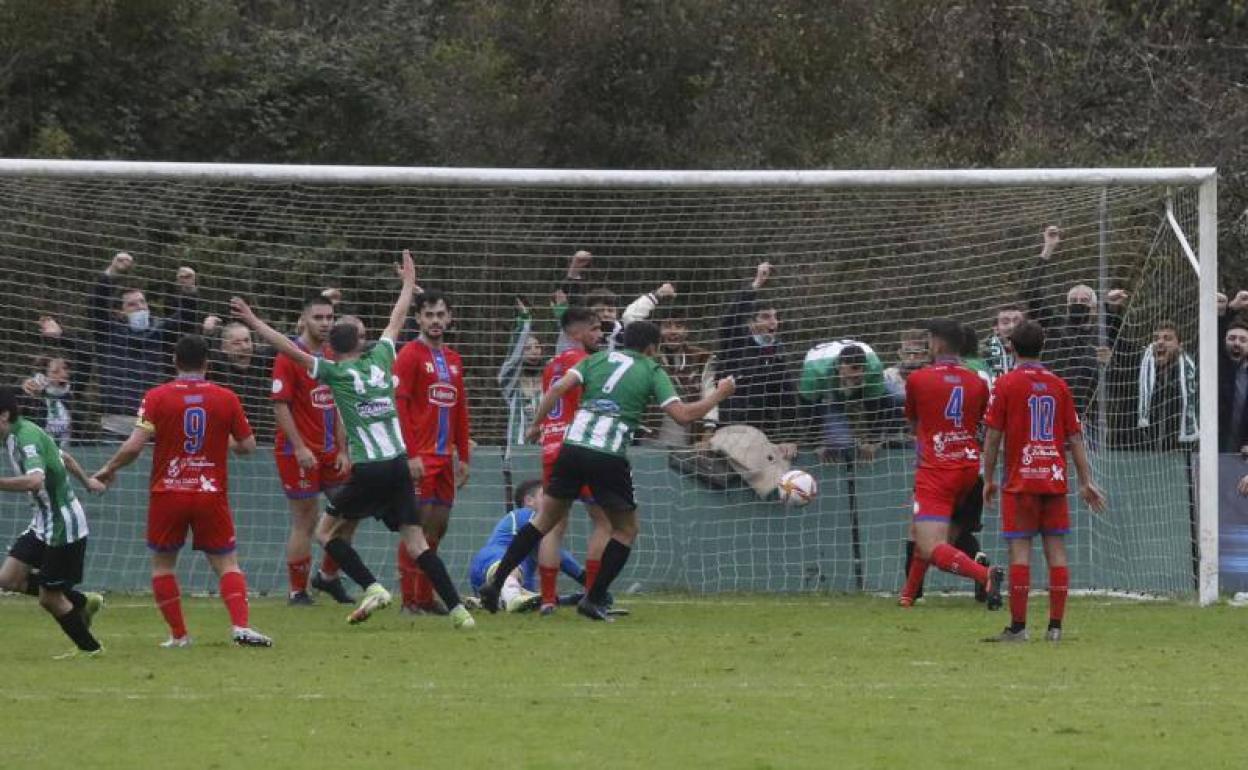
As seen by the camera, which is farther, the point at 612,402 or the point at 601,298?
the point at 601,298

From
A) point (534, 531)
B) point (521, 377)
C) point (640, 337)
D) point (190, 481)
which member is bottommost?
point (534, 531)

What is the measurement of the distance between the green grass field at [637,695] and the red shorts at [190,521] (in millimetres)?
599

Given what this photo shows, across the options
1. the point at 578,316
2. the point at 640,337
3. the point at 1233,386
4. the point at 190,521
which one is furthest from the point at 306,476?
the point at 1233,386

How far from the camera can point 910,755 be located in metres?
8.21

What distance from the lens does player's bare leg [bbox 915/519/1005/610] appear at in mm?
14602

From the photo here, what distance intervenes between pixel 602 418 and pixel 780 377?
3304 mm

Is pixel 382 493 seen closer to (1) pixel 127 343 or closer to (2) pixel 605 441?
(2) pixel 605 441

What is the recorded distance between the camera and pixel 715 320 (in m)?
17.2

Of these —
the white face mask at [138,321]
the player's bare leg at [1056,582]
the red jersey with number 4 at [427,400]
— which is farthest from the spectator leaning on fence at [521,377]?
the player's bare leg at [1056,582]

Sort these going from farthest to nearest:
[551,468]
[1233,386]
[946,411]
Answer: [1233,386], [946,411], [551,468]

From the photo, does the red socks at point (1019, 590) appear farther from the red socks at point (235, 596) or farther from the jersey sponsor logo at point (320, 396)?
the jersey sponsor logo at point (320, 396)

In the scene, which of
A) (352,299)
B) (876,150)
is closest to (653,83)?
(876,150)

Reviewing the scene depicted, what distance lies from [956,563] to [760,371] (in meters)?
2.87

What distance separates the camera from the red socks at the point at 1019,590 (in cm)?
1230
